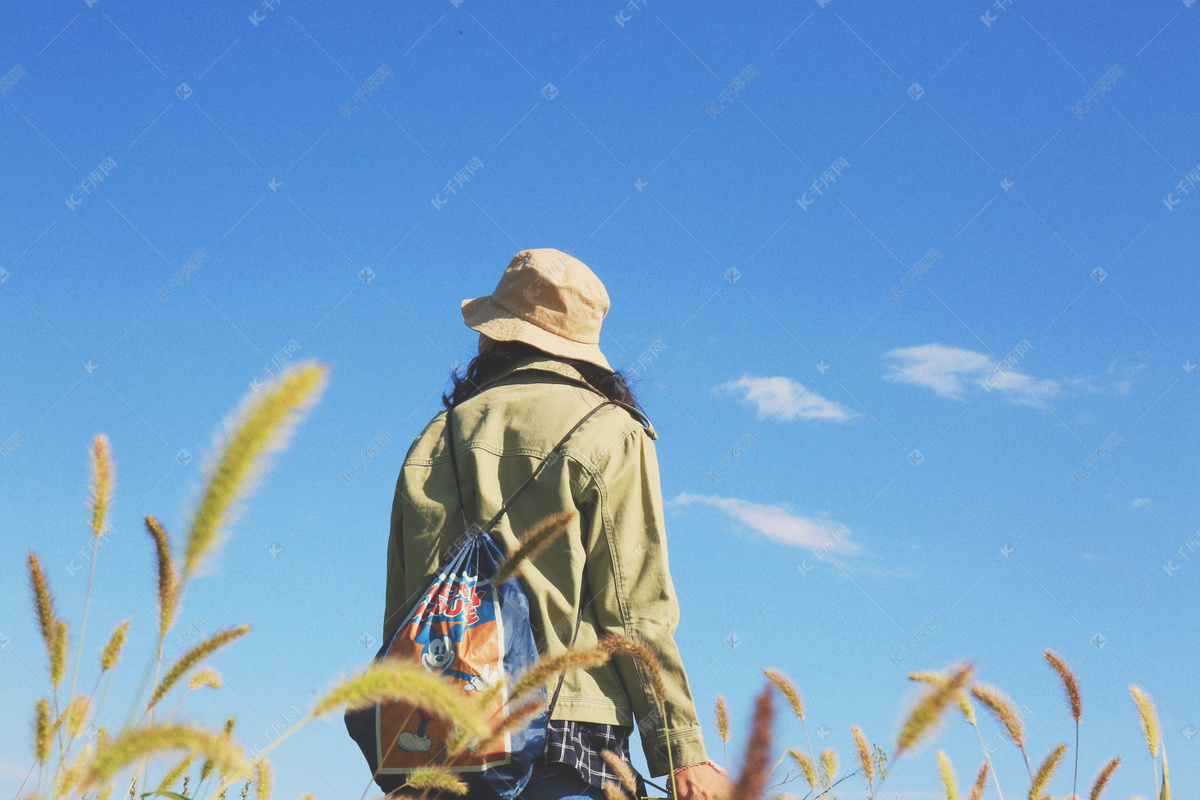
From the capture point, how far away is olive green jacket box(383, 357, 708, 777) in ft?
7.96

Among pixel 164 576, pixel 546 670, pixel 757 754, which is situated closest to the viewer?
pixel 757 754

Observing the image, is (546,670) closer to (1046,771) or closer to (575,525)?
(575,525)

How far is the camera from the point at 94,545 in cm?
170

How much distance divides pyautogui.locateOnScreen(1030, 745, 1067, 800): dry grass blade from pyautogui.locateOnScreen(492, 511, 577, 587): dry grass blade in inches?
58.9

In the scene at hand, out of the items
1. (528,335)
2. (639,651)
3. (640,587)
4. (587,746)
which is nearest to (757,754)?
(639,651)

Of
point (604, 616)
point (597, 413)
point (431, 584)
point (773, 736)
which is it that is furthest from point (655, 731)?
point (773, 736)

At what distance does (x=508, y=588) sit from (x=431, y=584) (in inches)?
9.6

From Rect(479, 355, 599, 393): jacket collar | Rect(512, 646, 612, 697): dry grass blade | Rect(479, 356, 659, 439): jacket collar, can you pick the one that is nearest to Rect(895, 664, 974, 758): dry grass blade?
Rect(512, 646, 612, 697): dry grass blade

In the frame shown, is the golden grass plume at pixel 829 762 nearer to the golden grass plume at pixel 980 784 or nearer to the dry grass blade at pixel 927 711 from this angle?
the golden grass plume at pixel 980 784

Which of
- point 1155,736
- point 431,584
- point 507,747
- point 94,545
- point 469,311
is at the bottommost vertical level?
point 507,747

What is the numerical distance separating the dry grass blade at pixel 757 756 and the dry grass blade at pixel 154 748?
25.0 inches

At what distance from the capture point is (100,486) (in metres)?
1.73

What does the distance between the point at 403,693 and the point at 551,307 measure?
190 centimetres

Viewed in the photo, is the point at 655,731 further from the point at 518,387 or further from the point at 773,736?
the point at 773,736
